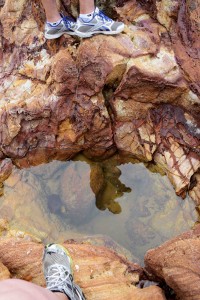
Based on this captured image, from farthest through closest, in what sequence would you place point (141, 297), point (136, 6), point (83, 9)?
point (136, 6)
point (83, 9)
point (141, 297)

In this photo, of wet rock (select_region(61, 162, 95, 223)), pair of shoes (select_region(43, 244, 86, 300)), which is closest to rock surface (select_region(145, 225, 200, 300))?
pair of shoes (select_region(43, 244, 86, 300))

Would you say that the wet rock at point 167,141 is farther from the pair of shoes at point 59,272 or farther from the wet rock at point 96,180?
the pair of shoes at point 59,272

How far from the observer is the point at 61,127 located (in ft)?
13.4

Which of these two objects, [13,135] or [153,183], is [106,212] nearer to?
[153,183]

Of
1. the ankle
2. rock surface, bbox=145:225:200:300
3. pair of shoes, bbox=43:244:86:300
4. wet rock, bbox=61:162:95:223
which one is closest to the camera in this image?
the ankle

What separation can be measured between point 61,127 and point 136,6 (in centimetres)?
145

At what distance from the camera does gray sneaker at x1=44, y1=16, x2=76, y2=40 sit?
12.4 ft

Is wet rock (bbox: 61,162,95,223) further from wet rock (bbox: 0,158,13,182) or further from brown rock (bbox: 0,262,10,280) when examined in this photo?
brown rock (bbox: 0,262,10,280)

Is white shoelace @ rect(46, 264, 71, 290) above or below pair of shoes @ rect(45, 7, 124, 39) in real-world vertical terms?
below

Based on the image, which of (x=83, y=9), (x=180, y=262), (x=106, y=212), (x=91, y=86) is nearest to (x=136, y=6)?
(x=83, y=9)

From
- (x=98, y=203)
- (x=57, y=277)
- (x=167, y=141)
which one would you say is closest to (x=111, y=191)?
(x=98, y=203)

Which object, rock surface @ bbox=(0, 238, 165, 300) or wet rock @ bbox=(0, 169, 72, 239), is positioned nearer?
rock surface @ bbox=(0, 238, 165, 300)

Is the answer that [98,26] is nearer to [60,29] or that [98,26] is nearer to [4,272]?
[60,29]

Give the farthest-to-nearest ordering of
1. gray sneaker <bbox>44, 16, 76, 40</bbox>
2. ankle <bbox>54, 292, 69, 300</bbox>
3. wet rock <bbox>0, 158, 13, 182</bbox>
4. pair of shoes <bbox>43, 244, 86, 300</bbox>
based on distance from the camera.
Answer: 1. wet rock <bbox>0, 158, 13, 182</bbox>
2. gray sneaker <bbox>44, 16, 76, 40</bbox>
3. pair of shoes <bbox>43, 244, 86, 300</bbox>
4. ankle <bbox>54, 292, 69, 300</bbox>
